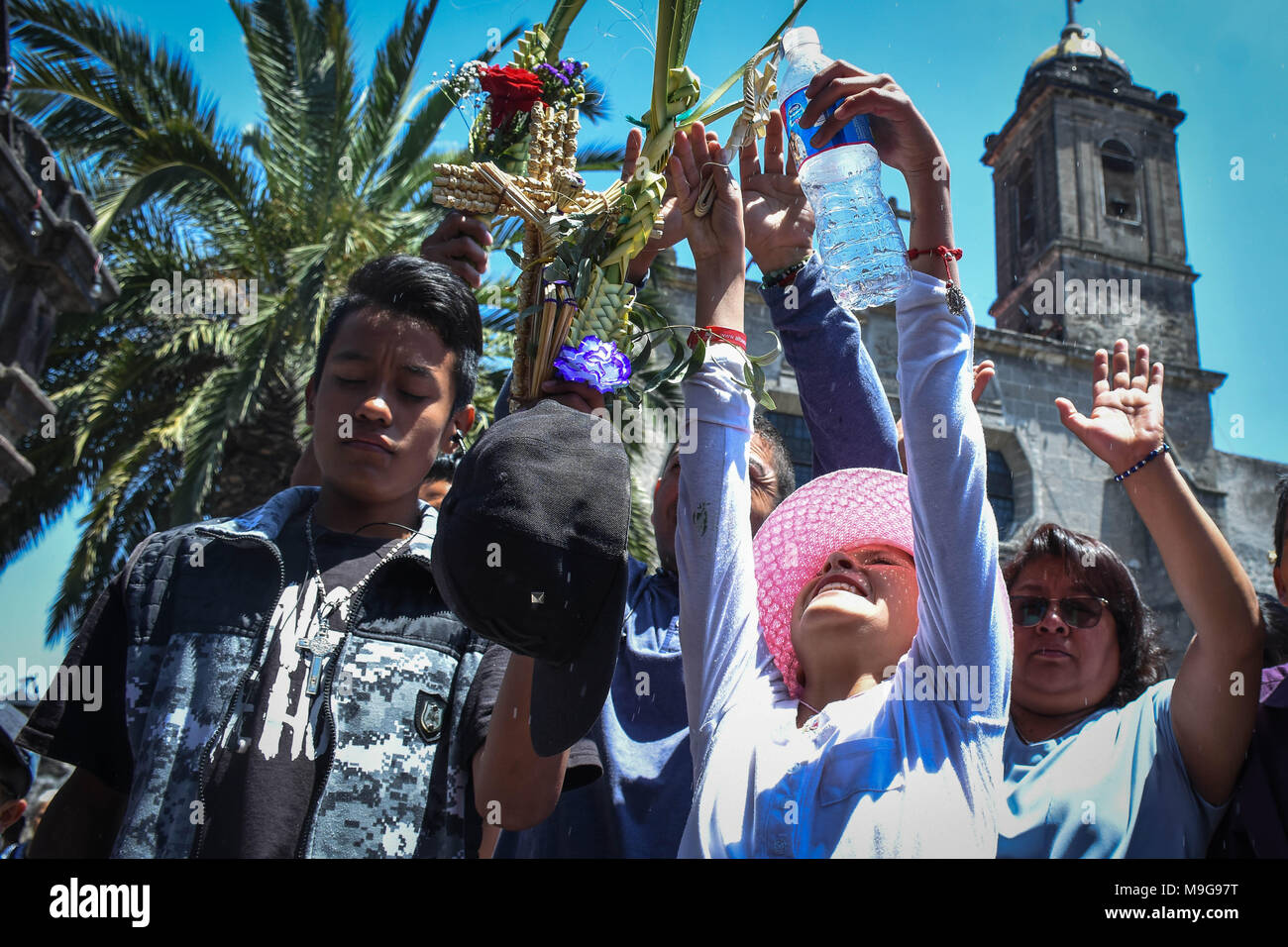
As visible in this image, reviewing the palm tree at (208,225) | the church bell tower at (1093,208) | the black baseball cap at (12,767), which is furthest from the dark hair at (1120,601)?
the church bell tower at (1093,208)

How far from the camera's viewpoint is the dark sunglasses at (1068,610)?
2613 mm

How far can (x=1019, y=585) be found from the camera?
2725 mm

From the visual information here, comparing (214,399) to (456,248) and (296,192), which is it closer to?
(296,192)

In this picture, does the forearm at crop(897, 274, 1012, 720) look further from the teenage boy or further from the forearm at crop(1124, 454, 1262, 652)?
the teenage boy

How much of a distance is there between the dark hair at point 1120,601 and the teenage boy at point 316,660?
152 centimetres

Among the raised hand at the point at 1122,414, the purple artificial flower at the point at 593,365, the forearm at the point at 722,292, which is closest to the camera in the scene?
the purple artificial flower at the point at 593,365

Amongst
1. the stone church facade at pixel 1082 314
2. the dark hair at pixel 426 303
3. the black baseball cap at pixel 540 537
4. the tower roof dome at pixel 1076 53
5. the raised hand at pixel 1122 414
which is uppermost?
the tower roof dome at pixel 1076 53

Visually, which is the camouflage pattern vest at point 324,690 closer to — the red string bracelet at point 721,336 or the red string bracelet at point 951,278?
the red string bracelet at point 721,336

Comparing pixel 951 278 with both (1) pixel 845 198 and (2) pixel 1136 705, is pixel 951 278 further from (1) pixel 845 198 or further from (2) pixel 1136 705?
(2) pixel 1136 705

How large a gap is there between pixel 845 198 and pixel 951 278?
A: 0.73 m

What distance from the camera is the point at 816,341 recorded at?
8.57ft

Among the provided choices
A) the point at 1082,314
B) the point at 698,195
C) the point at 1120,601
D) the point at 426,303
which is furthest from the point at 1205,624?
the point at 1082,314

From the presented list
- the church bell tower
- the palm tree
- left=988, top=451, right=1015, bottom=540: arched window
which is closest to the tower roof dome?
the church bell tower
